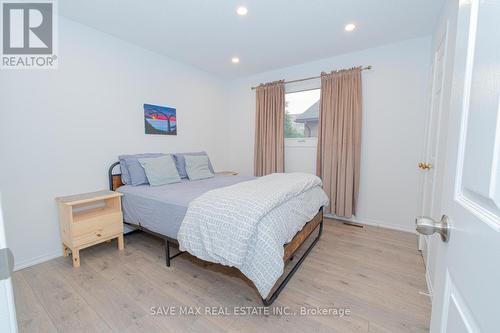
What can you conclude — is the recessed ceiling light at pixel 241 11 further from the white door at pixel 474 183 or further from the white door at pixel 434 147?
the white door at pixel 474 183

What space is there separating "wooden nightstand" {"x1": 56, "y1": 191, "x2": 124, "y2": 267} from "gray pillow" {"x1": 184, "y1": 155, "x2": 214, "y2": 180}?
99 cm

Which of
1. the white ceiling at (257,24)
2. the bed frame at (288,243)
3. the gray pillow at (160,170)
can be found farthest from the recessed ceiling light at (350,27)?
the gray pillow at (160,170)

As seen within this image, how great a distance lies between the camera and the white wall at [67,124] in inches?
80.5

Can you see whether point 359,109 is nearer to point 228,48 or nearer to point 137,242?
point 228,48

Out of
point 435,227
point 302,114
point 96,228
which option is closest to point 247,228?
point 435,227

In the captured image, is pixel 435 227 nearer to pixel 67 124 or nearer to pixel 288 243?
pixel 288 243

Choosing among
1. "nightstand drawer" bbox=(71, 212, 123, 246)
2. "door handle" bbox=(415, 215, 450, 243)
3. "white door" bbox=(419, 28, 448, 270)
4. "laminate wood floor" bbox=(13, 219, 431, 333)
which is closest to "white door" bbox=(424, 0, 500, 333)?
"door handle" bbox=(415, 215, 450, 243)

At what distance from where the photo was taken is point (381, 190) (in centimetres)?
312

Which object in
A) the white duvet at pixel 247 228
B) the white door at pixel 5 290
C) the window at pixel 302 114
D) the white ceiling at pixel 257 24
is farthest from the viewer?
the window at pixel 302 114

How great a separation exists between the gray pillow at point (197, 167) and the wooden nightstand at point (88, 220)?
99 centimetres

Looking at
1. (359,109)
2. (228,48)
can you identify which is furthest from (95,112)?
(359,109)

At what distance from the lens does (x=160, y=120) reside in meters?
3.25

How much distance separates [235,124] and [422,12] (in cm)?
318

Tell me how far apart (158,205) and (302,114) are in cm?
277
